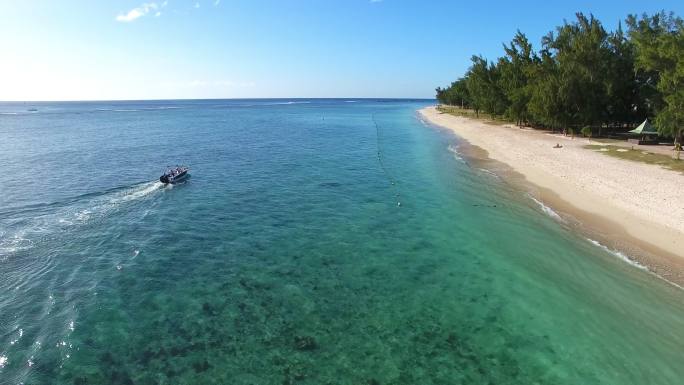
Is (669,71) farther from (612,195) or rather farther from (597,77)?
(612,195)

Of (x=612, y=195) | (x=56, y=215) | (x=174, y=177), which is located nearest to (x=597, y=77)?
(x=612, y=195)

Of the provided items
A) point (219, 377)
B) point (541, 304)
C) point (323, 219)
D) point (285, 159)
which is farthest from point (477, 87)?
point (219, 377)

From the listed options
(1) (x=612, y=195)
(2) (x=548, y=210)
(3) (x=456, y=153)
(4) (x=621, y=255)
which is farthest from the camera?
(3) (x=456, y=153)

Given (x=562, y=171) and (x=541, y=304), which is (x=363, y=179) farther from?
(x=541, y=304)

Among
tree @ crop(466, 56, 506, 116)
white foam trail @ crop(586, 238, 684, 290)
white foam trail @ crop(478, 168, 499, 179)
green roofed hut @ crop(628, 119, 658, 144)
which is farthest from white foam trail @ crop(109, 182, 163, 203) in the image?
tree @ crop(466, 56, 506, 116)

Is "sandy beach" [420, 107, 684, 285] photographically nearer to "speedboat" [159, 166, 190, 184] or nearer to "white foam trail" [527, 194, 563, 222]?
"white foam trail" [527, 194, 563, 222]

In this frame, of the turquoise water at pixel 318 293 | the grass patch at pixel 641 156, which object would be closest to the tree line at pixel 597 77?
the grass patch at pixel 641 156
